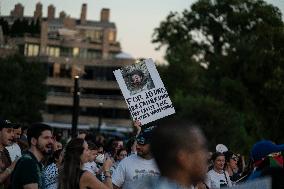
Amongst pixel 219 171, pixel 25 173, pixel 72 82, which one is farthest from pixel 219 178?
pixel 72 82

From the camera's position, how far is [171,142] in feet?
14.1

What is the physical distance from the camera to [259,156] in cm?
624

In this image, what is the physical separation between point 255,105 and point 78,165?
4910 centimetres

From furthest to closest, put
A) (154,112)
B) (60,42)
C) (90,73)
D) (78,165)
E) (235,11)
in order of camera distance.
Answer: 1. (60,42)
2. (90,73)
3. (235,11)
4. (154,112)
5. (78,165)

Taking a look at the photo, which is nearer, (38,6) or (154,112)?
(154,112)

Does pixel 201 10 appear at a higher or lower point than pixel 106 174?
higher

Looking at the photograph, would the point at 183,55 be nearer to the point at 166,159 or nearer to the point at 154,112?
the point at 154,112

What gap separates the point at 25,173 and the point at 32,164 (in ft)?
0.38

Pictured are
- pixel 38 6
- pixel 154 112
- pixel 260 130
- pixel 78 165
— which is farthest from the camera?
pixel 38 6

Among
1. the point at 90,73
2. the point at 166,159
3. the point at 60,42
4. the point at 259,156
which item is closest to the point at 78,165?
the point at 259,156

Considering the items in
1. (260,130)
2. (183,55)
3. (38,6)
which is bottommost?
(260,130)

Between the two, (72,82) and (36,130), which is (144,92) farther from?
(72,82)

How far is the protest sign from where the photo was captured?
12.2 meters

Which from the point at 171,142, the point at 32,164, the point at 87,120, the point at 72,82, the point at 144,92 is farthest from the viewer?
the point at 72,82
